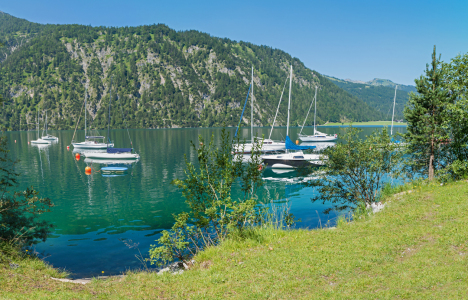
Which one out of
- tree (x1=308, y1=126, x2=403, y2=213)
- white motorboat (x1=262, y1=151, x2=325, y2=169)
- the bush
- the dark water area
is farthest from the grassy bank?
white motorboat (x1=262, y1=151, x2=325, y2=169)

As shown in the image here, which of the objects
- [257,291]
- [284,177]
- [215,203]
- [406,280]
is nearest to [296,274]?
[257,291]

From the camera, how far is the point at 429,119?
21.1 m

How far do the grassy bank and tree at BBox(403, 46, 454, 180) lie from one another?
9.55 metres

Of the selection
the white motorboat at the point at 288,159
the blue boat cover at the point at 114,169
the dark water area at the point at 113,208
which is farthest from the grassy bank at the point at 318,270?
the blue boat cover at the point at 114,169

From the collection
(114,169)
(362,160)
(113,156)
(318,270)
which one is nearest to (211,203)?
(318,270)

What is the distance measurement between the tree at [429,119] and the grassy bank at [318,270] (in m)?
9.55

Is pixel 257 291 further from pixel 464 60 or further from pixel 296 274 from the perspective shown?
pixel 464 60

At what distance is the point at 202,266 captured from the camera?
35.4 feet

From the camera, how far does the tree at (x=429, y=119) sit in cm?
2081

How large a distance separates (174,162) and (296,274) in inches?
2011

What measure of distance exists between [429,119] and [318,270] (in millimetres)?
17005

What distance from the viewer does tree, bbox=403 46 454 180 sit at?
20812 mm

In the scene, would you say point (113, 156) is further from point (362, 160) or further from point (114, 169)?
point (362, 160)

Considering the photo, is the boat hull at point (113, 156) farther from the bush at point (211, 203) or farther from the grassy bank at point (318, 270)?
the grassy bank at point (318, 270)
